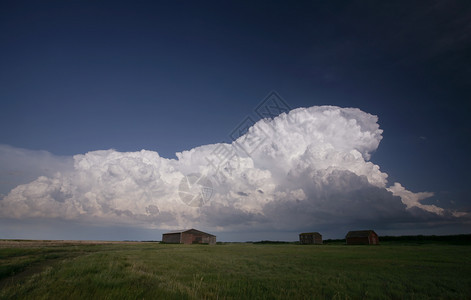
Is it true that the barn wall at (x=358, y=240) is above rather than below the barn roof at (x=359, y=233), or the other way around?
below

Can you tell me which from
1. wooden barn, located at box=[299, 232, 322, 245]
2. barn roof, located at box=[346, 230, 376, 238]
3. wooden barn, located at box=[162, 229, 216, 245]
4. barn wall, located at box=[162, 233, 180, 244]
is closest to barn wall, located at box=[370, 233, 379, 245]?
barn roof, located at box=[346, 230, 376, 238]

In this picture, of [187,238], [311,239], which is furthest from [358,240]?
[187,238]

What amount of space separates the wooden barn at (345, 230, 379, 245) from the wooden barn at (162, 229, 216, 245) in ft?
172

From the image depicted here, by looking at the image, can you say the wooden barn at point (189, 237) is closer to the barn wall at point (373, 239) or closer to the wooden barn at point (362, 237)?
the wooden barn at point (362, 237)

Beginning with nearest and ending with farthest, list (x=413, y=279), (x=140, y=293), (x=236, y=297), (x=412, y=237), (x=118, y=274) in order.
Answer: (x=140, y=293), (x=236, y=297), (x=118, y=274), (x=413, y=279), (x=412, y=237)

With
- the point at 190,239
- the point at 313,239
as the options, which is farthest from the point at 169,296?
the point at 313,239

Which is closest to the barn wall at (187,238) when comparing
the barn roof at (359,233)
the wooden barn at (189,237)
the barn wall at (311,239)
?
the wooden barn at (189,237)

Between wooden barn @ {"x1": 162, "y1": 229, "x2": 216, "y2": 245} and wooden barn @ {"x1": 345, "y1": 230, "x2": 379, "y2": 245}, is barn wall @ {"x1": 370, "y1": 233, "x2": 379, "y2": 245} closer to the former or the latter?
wooden barn @ {"x1": 345, "y1": 230, "x2": 379, "y2": 245}

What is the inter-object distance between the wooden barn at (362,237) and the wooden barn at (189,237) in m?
52.3

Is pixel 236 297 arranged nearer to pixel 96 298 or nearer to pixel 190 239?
pixel 96 298

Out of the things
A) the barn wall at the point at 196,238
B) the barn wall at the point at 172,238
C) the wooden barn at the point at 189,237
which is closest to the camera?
the wooden barn at the point at 189,237

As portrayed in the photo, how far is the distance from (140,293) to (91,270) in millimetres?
7111

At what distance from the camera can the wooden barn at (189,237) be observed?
289 feet

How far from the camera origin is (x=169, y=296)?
7.95 metres
